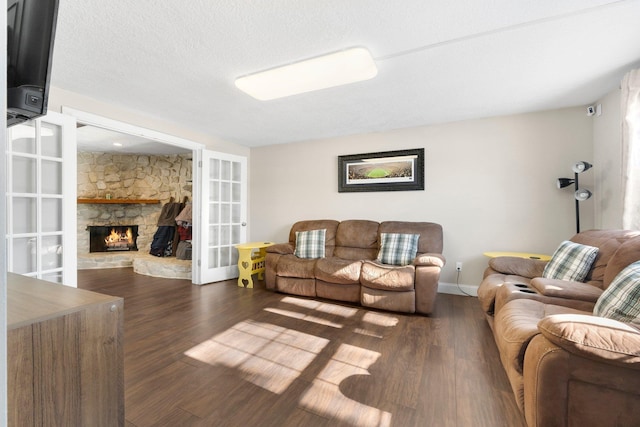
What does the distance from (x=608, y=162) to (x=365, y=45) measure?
274cm

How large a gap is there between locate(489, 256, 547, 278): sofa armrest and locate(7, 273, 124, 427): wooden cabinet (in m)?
3.00

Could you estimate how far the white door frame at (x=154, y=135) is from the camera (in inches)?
107

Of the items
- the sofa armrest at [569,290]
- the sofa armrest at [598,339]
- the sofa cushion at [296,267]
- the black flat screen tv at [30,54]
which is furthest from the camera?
the sofa cushion at [296,267]

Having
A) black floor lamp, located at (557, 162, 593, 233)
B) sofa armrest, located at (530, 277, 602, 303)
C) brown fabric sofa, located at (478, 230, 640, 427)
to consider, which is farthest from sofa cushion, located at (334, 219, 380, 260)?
brown fabric sofa, located at (478, 230, 640, 427)

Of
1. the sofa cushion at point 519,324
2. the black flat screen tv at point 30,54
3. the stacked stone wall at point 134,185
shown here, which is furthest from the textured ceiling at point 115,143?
the sofa cushion at point 519,324

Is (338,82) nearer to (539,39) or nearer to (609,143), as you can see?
(539,39)

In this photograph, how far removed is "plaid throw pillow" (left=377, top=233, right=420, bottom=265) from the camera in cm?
327

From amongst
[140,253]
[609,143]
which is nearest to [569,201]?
[609,143]

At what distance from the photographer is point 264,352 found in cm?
205

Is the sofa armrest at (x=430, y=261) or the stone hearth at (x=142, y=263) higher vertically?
the sofa armrest at (x=430, y=261)

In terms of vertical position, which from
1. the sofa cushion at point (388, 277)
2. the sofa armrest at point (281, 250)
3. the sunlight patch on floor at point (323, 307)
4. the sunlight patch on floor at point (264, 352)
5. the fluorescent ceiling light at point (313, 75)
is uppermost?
the fluorescent ceiling light at point (313, 75)

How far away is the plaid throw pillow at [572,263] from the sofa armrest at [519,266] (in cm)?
16

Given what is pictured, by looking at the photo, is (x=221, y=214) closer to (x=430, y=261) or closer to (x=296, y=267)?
(x=296, y=267)

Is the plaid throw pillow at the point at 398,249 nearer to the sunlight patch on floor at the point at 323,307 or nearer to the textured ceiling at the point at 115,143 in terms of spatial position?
the sunlight patch on floor at the point at 323,307
